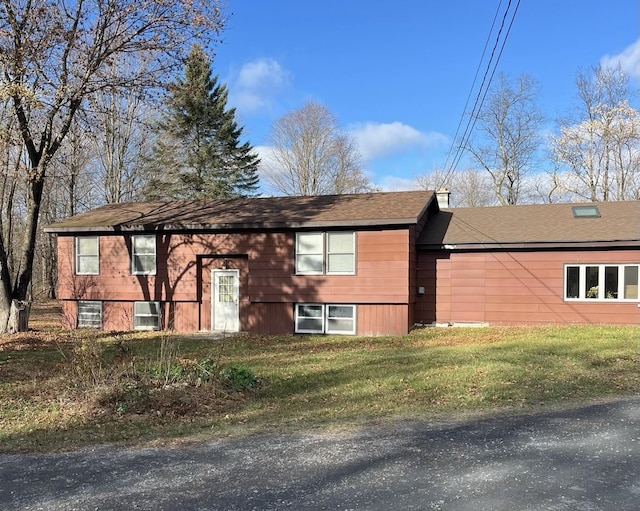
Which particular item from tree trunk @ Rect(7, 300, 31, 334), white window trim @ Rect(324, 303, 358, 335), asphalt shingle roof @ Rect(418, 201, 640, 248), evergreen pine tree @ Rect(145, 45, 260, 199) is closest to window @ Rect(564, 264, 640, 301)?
asphalt shingle roof @ Rect(418, 201, 640, 248)

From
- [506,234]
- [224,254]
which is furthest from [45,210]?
[506,234]

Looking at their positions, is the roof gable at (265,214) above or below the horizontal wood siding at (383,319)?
above

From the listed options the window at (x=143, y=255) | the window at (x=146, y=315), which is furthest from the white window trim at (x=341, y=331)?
the window at (x=143, y=255)

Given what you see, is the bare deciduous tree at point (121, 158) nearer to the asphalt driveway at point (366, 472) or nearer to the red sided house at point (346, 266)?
the red sided house at point (346, 266)

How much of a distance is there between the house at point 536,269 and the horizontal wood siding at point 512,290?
0.08ft

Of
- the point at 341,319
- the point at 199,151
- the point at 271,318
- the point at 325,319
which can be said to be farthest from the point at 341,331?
the point at 199,151

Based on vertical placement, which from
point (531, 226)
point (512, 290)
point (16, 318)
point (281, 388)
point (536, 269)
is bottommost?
point (281, 388)

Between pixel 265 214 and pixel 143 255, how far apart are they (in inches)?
164

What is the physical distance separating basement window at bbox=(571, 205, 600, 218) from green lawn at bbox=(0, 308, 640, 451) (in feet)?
19.2

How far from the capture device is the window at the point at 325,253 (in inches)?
563

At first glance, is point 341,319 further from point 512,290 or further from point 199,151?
point 199,151

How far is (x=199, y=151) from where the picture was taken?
102 ft

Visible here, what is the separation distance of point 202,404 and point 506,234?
1133cm

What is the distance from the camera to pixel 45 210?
3158 centimetres
